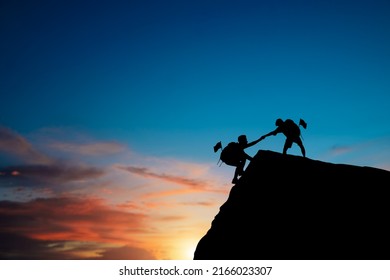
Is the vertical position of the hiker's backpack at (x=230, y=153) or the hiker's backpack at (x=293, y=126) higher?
the hiker's backpack at (x=293, y=126)

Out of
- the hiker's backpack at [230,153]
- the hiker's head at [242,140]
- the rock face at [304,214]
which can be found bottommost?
the rock face at [304,214]

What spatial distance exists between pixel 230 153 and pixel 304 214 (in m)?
5.51

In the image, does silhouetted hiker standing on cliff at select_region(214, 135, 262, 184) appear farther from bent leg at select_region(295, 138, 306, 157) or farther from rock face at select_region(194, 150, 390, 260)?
bent leg at select_region(295, 138, 306, 157)

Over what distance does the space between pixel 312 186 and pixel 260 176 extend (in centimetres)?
226

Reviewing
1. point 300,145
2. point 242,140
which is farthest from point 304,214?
point 242,140

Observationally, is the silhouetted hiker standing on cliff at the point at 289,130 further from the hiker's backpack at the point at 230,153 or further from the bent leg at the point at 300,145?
the hiker's backpack at the point at 230,153

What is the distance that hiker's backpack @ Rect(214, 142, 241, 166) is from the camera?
54.4ft

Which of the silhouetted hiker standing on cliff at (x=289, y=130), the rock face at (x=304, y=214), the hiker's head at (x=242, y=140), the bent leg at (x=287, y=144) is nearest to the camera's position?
the rock face at (x=304, y=214)

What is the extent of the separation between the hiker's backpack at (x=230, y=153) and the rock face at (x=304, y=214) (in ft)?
5.02

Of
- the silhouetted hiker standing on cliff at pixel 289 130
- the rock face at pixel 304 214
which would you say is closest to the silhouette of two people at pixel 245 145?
the silhouetted hiker standing on cliff at pixel 289 130

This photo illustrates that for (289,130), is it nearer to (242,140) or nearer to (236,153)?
(242,140)

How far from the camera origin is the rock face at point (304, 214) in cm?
1071

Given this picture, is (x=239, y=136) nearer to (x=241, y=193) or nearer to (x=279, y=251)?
(x=241, y=193)
